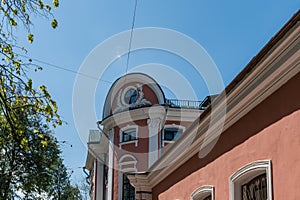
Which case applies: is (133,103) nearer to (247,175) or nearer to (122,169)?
(122,169)

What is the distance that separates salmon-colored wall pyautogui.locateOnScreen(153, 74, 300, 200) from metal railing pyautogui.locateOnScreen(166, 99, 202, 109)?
52.1 ft

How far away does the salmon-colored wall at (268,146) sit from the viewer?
5.04 metres

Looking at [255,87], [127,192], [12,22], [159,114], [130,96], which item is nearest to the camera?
[12,22]

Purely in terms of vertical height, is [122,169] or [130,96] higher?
[130,96]

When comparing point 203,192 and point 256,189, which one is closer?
point 256,189

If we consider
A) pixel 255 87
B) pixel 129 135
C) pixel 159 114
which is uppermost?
pixel 159 114

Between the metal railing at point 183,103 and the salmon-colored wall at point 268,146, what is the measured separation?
15.9m

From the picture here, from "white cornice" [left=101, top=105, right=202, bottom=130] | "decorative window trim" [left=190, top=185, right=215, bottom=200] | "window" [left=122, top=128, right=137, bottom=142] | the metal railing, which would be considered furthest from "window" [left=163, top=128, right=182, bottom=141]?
"decorative window trim" [left=190, top=185, right=215, bottom=200]

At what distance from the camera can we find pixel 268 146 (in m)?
5.62

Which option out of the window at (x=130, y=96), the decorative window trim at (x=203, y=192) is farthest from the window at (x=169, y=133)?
the decorative window trim at (x=203, y=192)

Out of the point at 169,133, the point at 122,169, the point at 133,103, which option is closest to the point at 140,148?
the point at 122,169

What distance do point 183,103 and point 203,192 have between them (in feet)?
54.5

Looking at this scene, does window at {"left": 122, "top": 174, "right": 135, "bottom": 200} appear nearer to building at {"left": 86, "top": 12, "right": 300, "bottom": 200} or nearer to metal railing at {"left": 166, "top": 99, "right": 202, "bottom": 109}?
metal railing at {"left": 166, "top": 99, "right": 202, "bottom": 109}

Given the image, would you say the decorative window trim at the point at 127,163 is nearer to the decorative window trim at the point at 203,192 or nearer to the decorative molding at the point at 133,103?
the decorative molding at the point at 133,103
